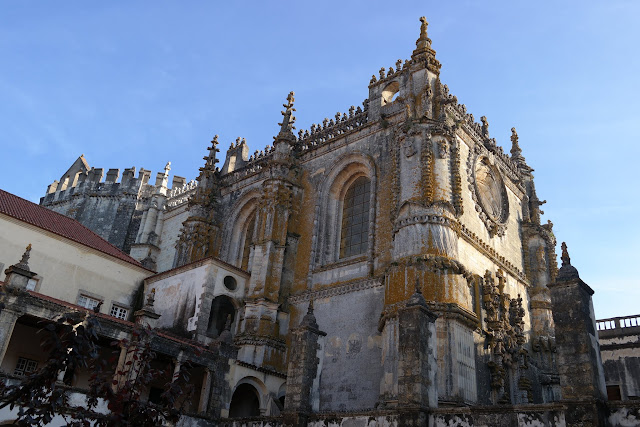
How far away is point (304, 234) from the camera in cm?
2536

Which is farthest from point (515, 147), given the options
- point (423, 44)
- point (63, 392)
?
point (63, 392)

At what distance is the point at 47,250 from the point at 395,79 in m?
16.4

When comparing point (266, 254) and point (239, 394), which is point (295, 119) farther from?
point (239, 394)

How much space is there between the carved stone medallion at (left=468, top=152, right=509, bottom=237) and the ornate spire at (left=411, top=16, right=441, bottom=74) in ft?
14.0

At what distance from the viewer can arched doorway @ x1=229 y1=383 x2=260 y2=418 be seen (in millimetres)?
21703

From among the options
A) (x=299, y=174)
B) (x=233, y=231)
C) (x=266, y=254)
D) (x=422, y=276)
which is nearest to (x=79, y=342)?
(x=422, y=276)

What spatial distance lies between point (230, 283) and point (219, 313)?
55.6 inches

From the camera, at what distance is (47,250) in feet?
75.9

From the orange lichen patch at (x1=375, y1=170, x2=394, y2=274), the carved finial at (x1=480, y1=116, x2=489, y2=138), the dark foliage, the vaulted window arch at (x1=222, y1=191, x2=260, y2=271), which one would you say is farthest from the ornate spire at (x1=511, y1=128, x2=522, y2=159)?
the dark foliage

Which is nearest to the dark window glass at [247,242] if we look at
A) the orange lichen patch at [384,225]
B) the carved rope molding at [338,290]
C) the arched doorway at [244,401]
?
the carved rope molding at [338,290]

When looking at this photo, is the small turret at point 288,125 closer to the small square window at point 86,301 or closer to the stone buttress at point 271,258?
the stone buttress at point 271,258

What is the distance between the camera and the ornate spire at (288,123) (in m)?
27.4

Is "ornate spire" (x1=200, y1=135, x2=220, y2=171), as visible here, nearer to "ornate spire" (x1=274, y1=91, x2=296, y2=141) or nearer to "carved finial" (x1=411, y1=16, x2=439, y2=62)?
"ornate spire" (x1=274, y1=91, x2=296, y2=141)

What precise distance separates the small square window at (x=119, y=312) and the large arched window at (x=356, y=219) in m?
10.1
